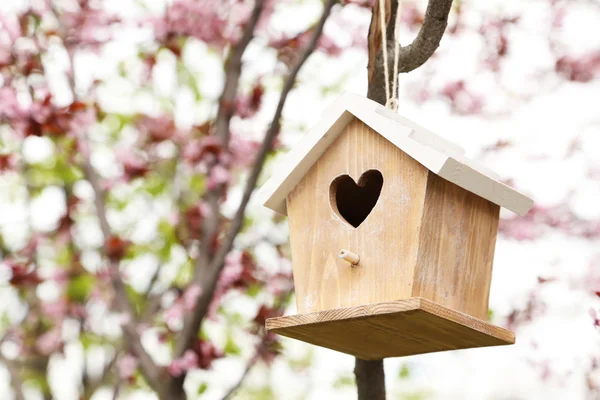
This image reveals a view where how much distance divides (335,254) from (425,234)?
24 centimetres

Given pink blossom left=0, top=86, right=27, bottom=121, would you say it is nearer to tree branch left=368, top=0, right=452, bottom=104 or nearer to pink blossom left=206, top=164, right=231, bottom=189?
pink blossom left=206, top=164, right=231, bottom=189

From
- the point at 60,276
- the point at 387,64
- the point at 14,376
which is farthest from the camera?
the point at 60,276

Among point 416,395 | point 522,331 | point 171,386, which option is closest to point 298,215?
point 171,386

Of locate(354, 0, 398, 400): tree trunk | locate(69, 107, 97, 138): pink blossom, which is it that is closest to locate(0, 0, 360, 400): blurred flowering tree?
locate(69, 107, 97, 138): pink blossom

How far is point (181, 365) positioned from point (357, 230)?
143 centimetres

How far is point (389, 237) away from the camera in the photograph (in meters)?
1.74

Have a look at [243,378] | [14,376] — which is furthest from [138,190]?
[243,378]

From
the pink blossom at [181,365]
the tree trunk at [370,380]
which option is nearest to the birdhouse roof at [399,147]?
the tree trunk at [370,380]

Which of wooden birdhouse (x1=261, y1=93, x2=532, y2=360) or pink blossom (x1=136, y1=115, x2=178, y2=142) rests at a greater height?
pink blossom (x1=136, y1=115, x2=178, y2=142)

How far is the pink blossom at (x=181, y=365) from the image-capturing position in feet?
9.84

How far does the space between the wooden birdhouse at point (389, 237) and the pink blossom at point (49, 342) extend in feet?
11.1

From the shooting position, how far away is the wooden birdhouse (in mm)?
1693

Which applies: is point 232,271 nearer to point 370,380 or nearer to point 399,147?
point 370,380

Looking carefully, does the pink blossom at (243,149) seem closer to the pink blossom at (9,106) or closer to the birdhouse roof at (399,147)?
the pink blossom at (9,106)
